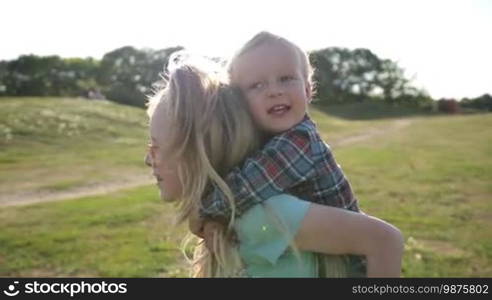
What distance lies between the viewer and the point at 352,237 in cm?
203

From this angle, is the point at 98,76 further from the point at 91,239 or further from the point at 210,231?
the point at 210,231

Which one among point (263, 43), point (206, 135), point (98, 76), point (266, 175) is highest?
point (263, 43)

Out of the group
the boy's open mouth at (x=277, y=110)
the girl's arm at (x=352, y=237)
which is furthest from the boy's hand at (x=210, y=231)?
the boy's open mouth at (x=277, y=110)

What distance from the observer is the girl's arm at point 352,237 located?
201 cm

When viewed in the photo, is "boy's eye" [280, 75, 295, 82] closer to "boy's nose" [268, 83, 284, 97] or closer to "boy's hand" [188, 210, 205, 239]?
"boy's nose" [268, 83, 284, 97]

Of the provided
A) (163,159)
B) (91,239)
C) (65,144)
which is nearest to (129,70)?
(65,144)

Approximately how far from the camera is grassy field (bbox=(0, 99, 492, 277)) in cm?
820

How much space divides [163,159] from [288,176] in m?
0.50

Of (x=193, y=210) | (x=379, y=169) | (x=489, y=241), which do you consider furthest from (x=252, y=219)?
(x=379, y=169)

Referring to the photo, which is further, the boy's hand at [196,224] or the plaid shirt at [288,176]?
the boy's hand at [196,224]

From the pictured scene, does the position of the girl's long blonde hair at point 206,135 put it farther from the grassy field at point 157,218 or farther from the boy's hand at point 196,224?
the grassy field at point 157,218

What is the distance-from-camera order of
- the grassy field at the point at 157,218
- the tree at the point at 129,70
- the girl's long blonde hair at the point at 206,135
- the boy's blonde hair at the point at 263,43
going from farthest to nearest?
the tree at the point at 129,70 < the grassy field at the point at 157,218 < the boy's blonde hair at the point at 263,43 < the girl's long blonde hair at the point at 206,135

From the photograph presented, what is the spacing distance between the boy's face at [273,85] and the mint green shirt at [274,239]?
32 cm

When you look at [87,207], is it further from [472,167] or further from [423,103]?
[423,103]
